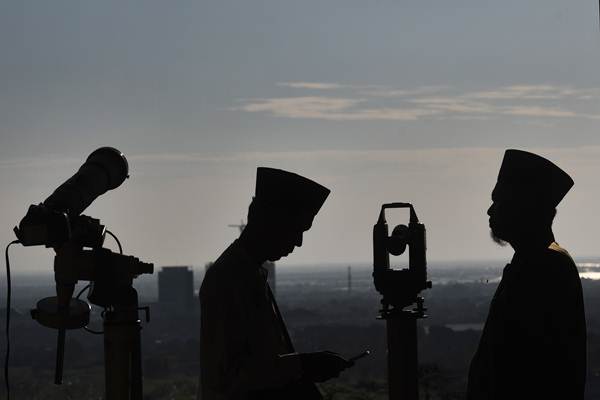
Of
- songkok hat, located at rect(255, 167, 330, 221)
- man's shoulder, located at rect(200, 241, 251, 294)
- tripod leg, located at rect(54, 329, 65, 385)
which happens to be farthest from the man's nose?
tripod leg, located at rect(54, 329, 65, 385)

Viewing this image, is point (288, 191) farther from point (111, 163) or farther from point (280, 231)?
point (111, 163)

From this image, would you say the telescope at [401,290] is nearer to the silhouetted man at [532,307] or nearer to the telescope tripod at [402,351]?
the telescope tripod at [402,351]

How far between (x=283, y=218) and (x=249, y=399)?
89 centimetres

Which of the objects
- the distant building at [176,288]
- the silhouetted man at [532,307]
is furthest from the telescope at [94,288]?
the distant building at [176,288]

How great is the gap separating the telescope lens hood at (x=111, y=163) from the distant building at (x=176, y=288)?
181m

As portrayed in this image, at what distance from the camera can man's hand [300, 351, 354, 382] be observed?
5621mm

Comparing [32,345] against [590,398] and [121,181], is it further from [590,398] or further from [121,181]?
[121,181]

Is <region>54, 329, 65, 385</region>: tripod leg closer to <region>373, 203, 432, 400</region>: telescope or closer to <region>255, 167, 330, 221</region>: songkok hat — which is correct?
<region>255, 167, 330, 221</region>: songkok hat

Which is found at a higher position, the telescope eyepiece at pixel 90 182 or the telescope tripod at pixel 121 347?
the telescope eyepiece at pixel 90 182

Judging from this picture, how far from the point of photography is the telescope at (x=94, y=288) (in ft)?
20.0

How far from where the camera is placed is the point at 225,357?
5566 millimetres

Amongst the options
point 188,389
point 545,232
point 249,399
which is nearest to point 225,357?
point 249,399

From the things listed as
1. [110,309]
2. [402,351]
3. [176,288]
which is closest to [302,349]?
[402,351]

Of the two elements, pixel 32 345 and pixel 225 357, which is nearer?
pixel 225 357
